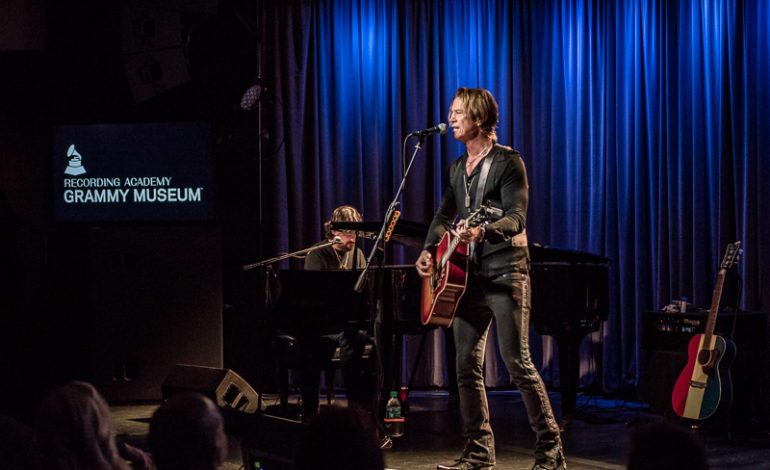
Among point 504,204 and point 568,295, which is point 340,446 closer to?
point 504,204

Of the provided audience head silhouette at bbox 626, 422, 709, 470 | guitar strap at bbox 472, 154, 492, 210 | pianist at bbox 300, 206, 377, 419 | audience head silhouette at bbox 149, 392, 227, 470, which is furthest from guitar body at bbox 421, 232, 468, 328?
audience head silhouette at bbox 626, 422, 709, 470

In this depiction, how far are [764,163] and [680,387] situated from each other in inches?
72.5

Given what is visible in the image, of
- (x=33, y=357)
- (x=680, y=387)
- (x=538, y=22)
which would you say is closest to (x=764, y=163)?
(x=680, y=387)

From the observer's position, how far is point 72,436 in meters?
2.18

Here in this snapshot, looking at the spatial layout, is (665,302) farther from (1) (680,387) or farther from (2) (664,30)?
(2) (664,30)

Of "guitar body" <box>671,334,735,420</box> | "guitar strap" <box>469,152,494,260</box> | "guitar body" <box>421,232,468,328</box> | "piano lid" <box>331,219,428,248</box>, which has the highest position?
"guitar strap" <box>469,152,494,260</box>

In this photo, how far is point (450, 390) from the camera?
296 inches

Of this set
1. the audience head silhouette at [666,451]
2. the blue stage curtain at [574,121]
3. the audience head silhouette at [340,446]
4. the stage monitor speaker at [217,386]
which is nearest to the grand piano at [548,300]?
the stage monitor speaker at [217,386]

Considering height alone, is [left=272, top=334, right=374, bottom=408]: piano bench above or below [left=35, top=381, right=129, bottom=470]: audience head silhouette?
below

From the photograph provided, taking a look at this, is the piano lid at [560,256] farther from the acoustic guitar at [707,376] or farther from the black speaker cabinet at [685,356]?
the acoustic guitar at [707,376]

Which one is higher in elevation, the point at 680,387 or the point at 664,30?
the point at 664,30

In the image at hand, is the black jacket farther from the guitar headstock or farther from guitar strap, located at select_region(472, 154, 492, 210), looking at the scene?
the guitar headstock

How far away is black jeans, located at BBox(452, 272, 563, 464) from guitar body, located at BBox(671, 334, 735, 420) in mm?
1750

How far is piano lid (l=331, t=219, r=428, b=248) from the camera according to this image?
18.1ft
